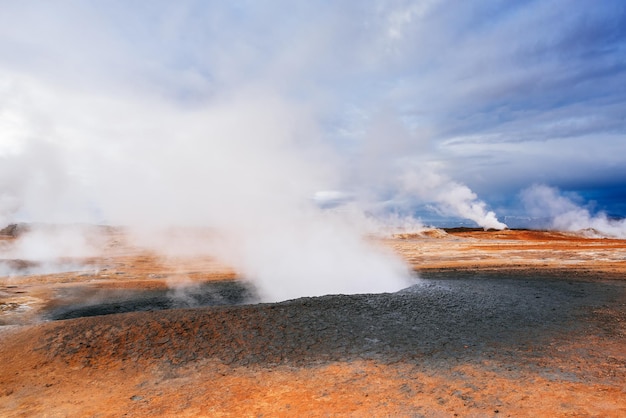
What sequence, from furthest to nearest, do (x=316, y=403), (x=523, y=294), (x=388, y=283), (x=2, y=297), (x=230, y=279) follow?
(x=230, y=279) < (x=388, y=283) < (x=2, y=297) < (x=523, y=294) < (x=316, y=403)

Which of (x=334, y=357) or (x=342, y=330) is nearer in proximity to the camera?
(x=334, y=357)

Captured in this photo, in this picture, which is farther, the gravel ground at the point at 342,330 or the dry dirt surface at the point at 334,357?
the gravel ground at the point at 342,330

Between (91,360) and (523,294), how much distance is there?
1436 centimetres

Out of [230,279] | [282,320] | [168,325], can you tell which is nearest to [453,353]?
[282,320]

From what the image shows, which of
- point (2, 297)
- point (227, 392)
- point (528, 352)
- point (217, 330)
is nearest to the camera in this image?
Result: point (227, 392)

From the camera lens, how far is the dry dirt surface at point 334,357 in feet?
21.6

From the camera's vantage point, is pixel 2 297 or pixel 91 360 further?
pixel 2 297

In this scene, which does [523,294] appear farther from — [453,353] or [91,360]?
[91,360]

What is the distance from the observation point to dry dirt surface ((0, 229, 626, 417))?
659 cm

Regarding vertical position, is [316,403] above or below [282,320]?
below

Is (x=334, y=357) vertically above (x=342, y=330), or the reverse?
(x=342, y=330)

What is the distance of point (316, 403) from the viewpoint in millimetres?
6582

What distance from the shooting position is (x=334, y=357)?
343 inches

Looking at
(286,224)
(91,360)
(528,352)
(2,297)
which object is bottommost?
(528,352)
